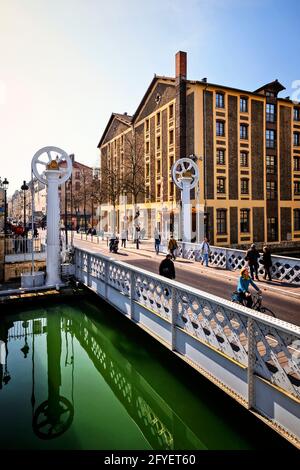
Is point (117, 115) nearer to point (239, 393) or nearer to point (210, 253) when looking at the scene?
point (210, 253)

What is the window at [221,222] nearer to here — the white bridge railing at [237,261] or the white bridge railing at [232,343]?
the white bridge railing at [237,261]

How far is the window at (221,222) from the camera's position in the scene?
3238 centimetres

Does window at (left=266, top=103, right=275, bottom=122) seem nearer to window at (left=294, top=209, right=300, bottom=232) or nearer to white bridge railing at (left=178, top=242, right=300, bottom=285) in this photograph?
window at (left=294, top=209, right=300, bottom=232)

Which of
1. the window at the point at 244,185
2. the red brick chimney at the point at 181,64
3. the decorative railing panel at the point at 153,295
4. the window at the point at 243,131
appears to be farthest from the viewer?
the window at the point at 244,185

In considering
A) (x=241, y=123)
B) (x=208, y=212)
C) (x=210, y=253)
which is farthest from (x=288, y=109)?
(x=210, y=253)

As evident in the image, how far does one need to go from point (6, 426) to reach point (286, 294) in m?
9.22

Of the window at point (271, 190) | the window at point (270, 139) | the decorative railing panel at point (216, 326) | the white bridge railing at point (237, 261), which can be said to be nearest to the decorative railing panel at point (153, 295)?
the decorative railing panel at point (216, 326)

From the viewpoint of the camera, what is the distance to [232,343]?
6000 millimetres

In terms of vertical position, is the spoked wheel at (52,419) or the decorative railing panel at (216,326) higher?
the decorative railing panel at (216,326)

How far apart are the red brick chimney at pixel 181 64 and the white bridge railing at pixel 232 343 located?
2785cm

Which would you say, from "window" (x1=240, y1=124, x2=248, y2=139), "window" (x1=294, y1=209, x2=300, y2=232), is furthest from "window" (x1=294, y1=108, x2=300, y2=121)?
"window" (x1=294, y1=209, x2=300, y2=232)

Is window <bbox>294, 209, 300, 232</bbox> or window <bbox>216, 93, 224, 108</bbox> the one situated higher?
window <bbox>216, 93, 224, 108</bbox>

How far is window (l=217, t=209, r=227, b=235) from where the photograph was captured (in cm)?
3238

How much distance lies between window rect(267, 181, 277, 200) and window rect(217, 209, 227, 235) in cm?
674
